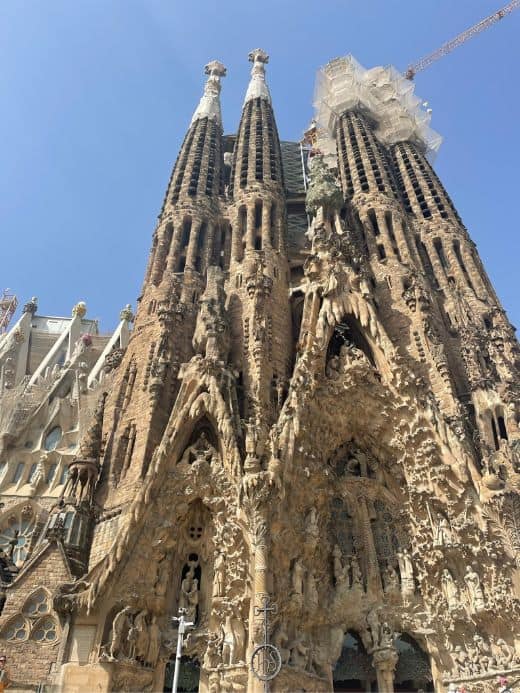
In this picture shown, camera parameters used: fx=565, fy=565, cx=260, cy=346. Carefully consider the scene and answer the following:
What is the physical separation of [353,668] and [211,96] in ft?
109

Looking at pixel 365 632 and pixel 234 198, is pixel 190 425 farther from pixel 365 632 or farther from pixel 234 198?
pixel 234 198

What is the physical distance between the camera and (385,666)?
14.0m

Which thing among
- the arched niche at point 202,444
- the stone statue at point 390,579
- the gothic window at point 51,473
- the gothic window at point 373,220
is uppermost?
the gothic window at point 373,220

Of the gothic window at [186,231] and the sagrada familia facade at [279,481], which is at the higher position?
the gothic window at [186,231]

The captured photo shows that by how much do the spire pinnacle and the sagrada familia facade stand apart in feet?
39.2

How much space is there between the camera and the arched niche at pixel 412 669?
14.8 metres

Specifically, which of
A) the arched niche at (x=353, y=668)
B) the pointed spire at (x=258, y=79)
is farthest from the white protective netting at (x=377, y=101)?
the arched niche at (x=353, y=668)

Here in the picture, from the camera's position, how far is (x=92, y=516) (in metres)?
15.2

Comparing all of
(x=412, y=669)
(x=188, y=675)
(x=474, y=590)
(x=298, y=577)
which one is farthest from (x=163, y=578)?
(x=474, y=590)

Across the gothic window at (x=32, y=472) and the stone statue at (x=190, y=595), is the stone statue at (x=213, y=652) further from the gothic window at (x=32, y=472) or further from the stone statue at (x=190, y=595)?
the gothic window at (x=32, y=472)

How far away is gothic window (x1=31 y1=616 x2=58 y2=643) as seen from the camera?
1311 centimetres

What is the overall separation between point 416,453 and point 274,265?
10.0 metres

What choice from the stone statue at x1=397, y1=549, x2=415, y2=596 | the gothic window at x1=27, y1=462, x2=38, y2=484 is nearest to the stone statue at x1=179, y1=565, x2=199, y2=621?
the stone statue at x1=397, y1=549, x2=415, y2=596

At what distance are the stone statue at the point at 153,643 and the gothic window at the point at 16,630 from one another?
9.49 ft
